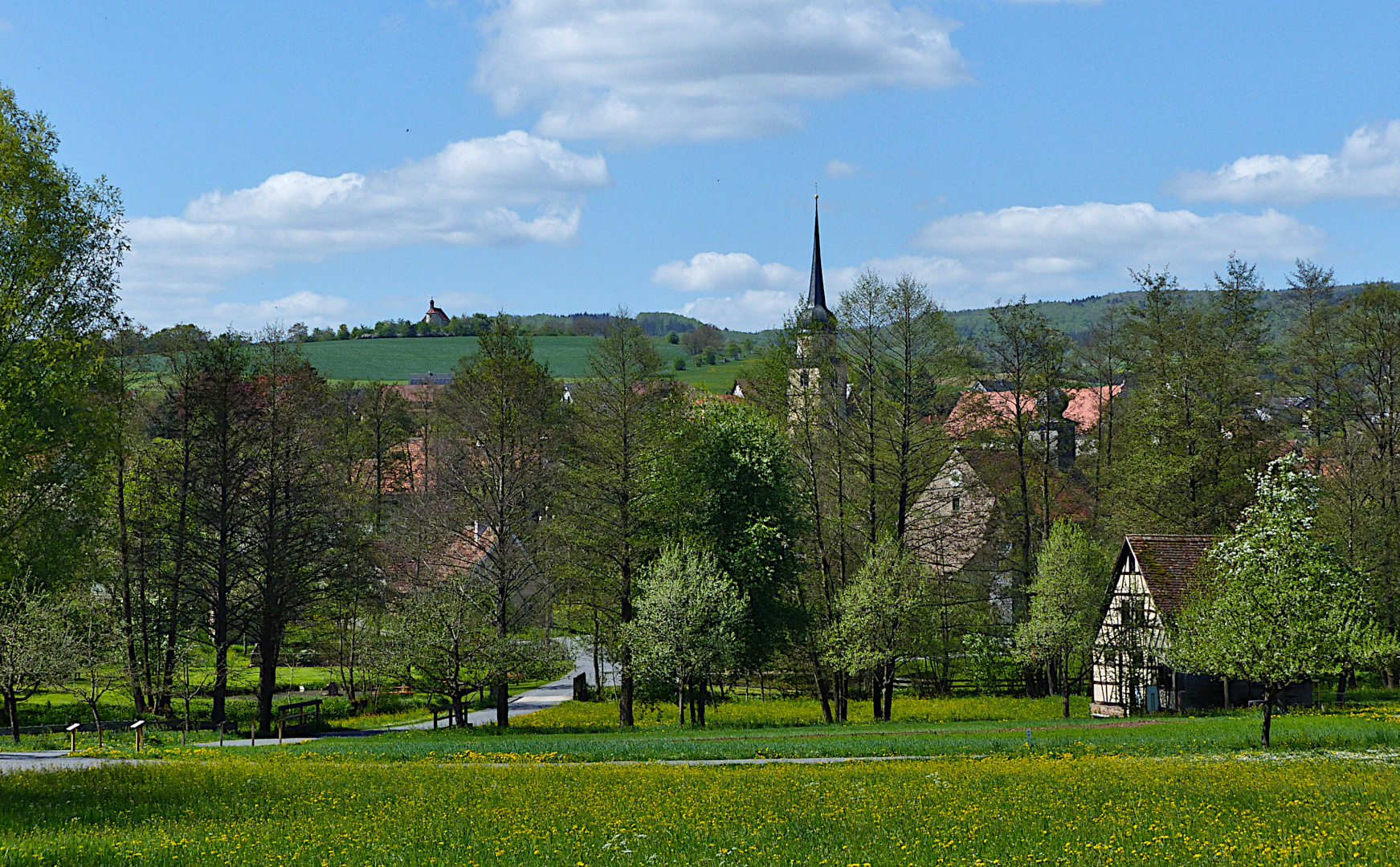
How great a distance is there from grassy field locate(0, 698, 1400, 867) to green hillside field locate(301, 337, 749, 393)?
103 meters

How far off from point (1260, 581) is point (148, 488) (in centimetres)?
3494

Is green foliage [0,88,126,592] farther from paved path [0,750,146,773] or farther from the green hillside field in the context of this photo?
the green hillside field

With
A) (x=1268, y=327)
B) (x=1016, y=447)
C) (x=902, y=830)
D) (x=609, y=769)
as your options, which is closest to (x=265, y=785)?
(x=609, y=769)

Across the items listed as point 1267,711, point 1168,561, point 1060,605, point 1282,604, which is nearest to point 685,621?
point 1060,605

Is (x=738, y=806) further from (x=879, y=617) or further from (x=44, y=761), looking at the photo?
(x=879, y=617)

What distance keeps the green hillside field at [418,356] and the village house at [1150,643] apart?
8359 centimetres

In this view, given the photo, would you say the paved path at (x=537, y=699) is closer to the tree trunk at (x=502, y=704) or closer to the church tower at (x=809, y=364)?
the tree trunk at (x=502, y=704)

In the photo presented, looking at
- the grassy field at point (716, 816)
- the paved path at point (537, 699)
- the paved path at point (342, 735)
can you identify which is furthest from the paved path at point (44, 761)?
the paved path at point (537, 699)

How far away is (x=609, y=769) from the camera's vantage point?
865 inches

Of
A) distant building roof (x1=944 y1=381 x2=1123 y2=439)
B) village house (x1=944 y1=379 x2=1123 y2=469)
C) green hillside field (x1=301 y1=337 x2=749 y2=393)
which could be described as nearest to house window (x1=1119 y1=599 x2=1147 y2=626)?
village house (x1=944 y1=379 x2=1123 y2=469)

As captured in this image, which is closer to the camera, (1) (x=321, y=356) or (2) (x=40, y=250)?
(2) (x=40, y=250)

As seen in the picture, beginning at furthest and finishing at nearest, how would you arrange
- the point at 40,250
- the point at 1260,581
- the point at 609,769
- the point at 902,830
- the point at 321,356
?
the point at 321,356, the point at 1260,581, the point at 40,250, the point at 609,769, the point at 902,830

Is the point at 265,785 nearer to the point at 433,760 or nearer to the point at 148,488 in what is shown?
the point at 433,760

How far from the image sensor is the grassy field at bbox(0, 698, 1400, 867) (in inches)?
509
